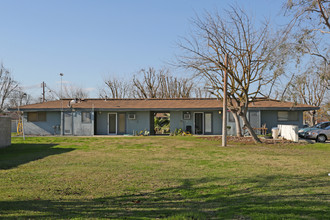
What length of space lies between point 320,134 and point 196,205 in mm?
18148

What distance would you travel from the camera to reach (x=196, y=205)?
5449 mm

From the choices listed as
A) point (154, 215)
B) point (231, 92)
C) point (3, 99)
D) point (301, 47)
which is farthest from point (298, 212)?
point (3, 99)

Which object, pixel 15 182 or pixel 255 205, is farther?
pixel 15 182

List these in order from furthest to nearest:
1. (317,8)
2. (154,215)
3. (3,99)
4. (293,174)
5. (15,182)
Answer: (3,99) < (317,8) < (293,174) < (15,182) < (154,215)

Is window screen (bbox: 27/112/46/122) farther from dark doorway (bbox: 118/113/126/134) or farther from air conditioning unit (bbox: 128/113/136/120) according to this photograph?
air conditioning unit (bbox: 128/113/136/120)

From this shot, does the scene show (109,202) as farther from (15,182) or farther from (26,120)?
(26,120)

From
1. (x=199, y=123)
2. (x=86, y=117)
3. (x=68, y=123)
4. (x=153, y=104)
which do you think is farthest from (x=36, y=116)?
(x=199, y=123)

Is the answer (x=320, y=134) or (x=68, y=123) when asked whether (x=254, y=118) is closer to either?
(x=320, y=134)

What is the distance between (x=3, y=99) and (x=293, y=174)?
52.1 metres

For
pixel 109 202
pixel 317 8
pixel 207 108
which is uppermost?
pixel 317 8

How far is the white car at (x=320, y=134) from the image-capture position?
67.7 ft

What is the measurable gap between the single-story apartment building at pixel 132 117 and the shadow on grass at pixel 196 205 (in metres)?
20.2

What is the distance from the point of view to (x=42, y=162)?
1092 cm

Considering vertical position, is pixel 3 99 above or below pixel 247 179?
above
